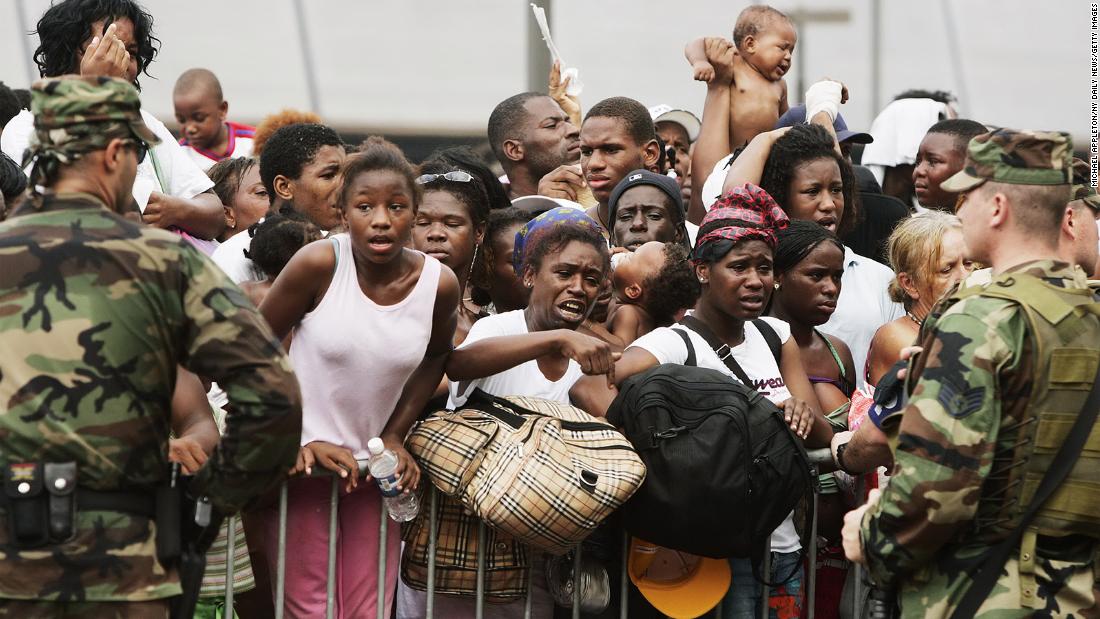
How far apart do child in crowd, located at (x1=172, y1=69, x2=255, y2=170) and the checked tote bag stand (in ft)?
14.7

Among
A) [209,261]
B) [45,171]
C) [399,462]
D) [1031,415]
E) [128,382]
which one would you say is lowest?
[399,462]

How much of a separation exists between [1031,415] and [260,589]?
2799 millimetres

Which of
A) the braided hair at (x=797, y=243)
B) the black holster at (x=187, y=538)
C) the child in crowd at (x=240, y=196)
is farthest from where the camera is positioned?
the child in crowd at (x=240, y=196)

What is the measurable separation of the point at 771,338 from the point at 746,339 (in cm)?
11

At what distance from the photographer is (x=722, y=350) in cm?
577

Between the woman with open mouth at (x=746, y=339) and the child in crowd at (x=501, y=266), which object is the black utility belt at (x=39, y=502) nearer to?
the woman with open mouth at (x=746, y=339)

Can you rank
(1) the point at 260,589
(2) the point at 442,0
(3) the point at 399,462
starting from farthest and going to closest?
1. (2) the point at 442,0
2. (1) the point at 260,589
3. (3) the point at 399,462

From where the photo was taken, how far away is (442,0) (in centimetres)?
1153

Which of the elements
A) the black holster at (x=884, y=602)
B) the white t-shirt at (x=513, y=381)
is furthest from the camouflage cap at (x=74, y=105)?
the black holster at (x=884, y=602)

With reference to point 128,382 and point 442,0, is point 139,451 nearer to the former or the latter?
point 128,382

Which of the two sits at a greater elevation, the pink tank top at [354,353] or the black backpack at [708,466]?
the pink tank top at [354,353]

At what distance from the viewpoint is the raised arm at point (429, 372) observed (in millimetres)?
5254

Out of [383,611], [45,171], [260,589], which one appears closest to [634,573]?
[383,611]

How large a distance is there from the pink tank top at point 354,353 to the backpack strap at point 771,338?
1.43 m
